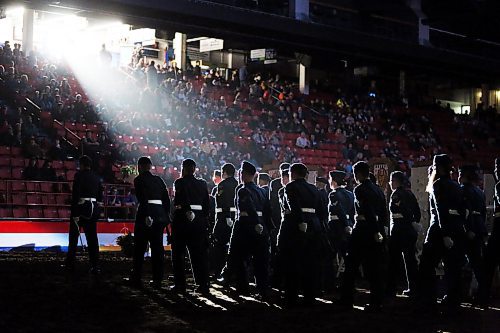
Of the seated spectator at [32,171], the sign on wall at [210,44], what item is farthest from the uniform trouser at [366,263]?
the sign on wall at [210,44]

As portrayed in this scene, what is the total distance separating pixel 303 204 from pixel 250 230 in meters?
1.47

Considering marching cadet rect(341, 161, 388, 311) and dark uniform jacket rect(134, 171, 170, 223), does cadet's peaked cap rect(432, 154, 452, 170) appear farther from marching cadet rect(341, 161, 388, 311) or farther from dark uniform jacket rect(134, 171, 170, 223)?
dark uniform jacket rect(134, 171, 170, 223)

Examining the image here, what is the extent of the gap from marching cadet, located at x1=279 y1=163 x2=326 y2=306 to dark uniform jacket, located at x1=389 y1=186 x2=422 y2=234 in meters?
1.93

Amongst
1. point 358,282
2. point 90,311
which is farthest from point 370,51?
point 90,311

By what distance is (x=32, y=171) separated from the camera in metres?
22.6

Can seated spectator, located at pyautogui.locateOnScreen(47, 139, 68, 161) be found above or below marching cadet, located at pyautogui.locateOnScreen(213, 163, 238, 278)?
above

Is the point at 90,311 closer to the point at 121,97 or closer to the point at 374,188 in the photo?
the point at 374,188

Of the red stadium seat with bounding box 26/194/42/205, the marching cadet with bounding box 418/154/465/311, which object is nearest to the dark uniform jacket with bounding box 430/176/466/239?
the marching cadet with bounding box 418/154/465/311

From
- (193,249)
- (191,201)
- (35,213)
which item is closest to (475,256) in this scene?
(193,249)

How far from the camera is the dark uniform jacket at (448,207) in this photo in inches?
444

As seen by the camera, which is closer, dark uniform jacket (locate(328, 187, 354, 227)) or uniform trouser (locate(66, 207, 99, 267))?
dark uniform jacket (locate(328, 187, 354, 227))

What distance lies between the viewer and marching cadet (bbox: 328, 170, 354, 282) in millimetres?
14125

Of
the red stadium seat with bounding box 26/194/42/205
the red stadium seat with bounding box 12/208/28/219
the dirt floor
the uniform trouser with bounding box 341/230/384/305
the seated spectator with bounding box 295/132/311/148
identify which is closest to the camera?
the dirt floor

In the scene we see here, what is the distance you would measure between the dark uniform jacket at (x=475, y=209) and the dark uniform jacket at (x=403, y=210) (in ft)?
2.75
